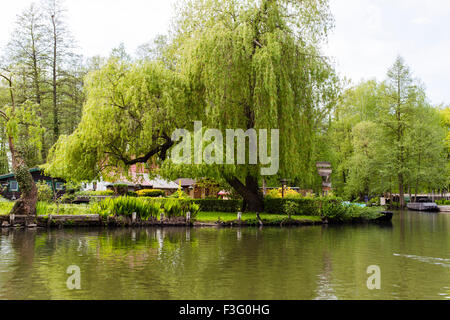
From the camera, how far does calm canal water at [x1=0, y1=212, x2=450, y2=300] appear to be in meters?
8.90

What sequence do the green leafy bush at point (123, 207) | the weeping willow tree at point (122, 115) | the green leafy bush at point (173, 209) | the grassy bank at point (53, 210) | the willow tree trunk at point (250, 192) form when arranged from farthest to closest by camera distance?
the willow tree trunk at point (250, 192), the weeping willow tree at point (122, 115), the green leafy bush at point (173, 209), the green leafy bush at point (123, 207), the grassy bank at point (53, 210)

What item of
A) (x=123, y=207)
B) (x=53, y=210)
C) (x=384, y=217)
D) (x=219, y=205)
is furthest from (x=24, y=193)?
(x=384, y=217)

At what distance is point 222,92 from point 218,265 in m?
14.2

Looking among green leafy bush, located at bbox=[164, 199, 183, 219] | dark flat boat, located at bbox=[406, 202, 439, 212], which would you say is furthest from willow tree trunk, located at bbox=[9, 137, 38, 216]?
dark flat boat, located at bbox=[406, 202, 439, 212]

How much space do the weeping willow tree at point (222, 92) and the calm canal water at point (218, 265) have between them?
7.41 m

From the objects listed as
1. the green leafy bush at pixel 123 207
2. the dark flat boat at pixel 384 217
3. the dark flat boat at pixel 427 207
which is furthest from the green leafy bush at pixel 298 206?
the dark flat boat at pixel 427 207

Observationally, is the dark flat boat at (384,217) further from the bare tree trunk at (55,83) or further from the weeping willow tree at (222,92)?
the bare tree trunk at (55,83)

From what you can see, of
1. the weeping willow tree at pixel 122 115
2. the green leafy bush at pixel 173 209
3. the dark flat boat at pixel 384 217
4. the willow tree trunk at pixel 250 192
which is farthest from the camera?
the dark flat boat at pixel 384 217

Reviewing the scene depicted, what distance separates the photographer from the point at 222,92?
24.4 meters

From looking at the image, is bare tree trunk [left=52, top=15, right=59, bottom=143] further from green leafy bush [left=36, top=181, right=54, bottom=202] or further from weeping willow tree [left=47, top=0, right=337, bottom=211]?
weeping willow tree [left=47, top=0, right=337, bottom=211]

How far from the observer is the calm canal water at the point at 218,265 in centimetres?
890

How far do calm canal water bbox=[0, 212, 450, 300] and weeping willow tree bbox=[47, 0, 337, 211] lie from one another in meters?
7.41

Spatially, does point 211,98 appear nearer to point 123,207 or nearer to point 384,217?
point 123,207

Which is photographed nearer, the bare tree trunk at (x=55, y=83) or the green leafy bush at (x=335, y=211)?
the green leafy bush at (x=335, y=211)
